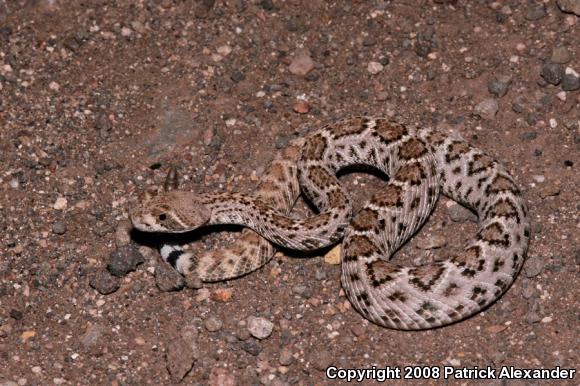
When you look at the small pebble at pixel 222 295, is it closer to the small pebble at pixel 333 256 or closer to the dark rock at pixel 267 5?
the small pebble at pixel 333 256

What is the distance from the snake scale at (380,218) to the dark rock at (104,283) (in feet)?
2.36

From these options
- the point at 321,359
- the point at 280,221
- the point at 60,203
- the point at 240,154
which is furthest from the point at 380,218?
the point at 60,203

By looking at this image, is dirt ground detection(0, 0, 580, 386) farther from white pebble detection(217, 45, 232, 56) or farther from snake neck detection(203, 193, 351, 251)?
snake neck detection(203, 193, 351, 251)

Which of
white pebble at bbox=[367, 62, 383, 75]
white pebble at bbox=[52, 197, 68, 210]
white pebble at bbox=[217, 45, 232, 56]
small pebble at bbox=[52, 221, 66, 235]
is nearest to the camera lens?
small pebble at bbox=[52, 221, 66, 235]

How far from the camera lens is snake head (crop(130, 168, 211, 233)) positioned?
33.9ft

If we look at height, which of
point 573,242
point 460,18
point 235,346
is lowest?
point 235,346

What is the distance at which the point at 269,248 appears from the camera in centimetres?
1057

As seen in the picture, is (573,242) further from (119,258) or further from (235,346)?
(119,258)

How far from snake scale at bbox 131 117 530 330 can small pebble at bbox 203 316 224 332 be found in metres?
0.56

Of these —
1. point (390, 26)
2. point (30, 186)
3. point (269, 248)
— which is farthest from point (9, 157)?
point (390, 26)

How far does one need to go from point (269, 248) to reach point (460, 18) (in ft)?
15.5

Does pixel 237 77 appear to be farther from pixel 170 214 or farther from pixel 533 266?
pixel 533 266

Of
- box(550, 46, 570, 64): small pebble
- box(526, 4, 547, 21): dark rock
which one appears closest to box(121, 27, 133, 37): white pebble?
box(526, 4, 547, 21): dark rock

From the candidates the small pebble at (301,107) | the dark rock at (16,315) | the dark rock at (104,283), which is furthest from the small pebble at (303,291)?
the dark rock at (16,315)
